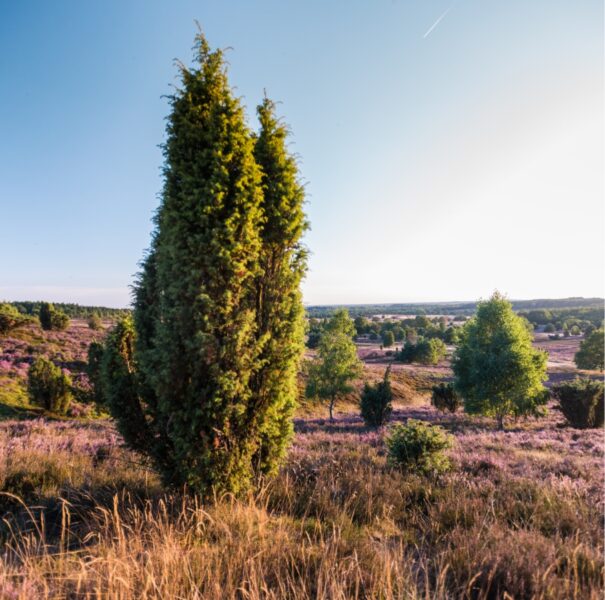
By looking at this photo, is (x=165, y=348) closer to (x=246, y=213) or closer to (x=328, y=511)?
(x=246, y=213)

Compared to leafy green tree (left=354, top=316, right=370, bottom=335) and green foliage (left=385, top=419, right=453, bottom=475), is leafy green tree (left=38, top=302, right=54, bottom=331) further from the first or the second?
leafy green tree (left=354, top=316, right=370, bottom=335)

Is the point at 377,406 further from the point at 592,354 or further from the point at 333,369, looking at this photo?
the point at 592,354

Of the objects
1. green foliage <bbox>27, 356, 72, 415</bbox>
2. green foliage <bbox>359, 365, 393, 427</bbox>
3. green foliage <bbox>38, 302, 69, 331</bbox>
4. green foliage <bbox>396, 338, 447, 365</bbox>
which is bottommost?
green foliage <bbox>396, 338, 447, 365</bbox>

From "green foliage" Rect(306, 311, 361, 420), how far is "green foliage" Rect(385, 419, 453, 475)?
18891mm

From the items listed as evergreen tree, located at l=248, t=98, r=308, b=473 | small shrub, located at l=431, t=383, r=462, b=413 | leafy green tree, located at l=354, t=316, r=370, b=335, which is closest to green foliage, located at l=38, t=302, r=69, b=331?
small shrub, located at l=431, t=383, r=462, b=413

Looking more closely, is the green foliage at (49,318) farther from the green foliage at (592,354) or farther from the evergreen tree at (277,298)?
the green foliage at (592,354)

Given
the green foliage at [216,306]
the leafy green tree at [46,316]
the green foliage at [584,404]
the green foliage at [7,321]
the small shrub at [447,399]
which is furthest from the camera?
the leafy green tree at [46,316]

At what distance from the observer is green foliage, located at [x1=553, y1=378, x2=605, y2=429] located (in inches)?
720

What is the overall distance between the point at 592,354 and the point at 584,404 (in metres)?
40.1

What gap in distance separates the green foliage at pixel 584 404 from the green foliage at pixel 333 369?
13832 mm

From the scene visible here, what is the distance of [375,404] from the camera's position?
19.6m

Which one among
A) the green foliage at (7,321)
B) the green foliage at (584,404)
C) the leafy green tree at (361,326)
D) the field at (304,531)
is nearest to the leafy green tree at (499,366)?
the green foliage at (584,404)

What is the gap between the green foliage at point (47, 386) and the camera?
1800 cm

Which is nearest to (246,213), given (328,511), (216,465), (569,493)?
(216,465)
